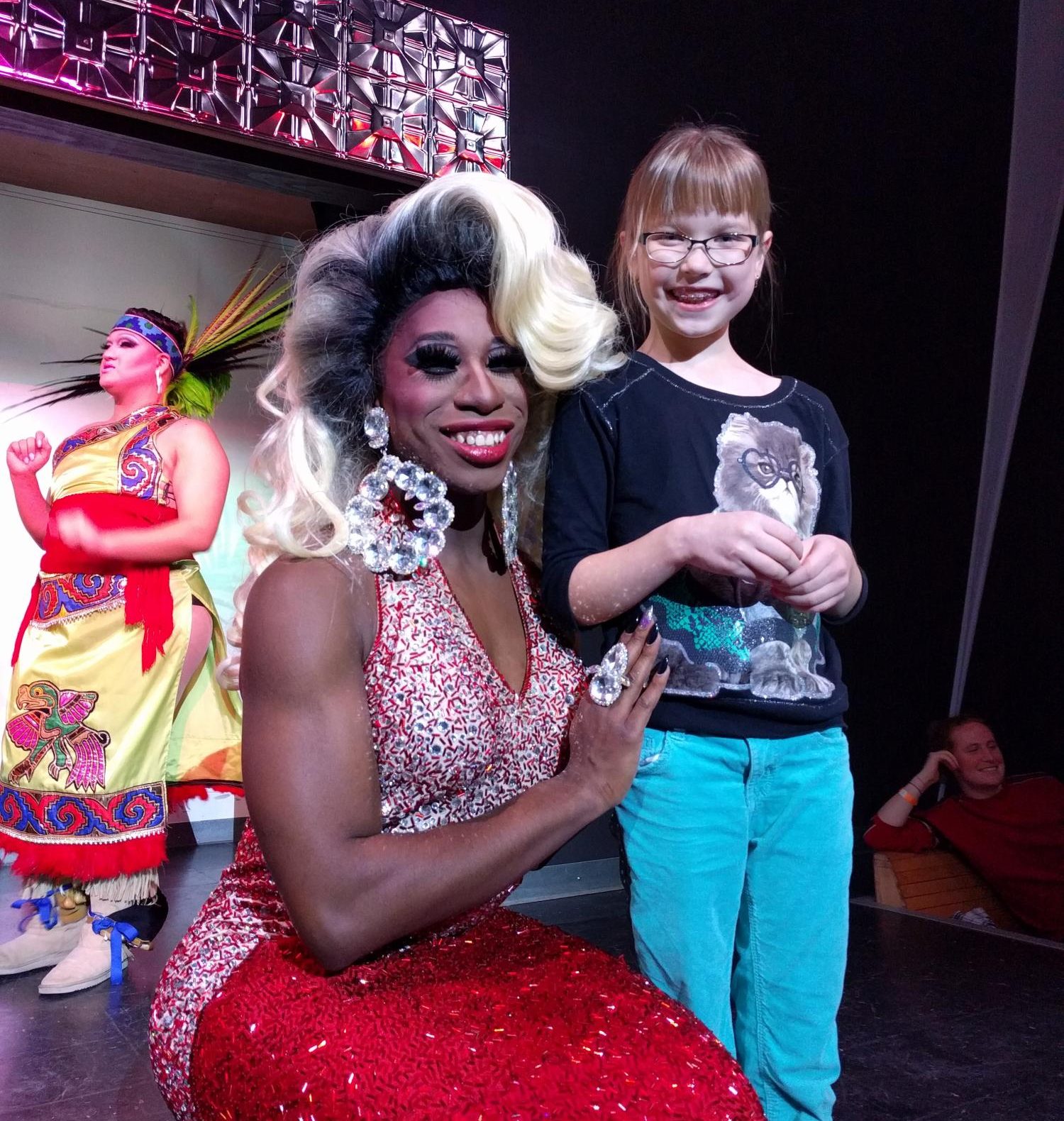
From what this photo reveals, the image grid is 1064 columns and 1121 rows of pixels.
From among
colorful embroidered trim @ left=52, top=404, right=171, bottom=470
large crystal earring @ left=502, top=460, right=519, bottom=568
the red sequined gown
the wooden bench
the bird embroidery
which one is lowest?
the wooden bench

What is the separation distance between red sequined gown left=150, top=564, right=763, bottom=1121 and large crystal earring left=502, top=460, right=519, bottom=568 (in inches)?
6.2

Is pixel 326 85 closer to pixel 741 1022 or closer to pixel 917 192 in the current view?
pixel 917 192

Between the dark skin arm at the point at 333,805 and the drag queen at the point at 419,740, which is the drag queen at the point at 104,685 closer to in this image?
the drag queen at the point at 419,740

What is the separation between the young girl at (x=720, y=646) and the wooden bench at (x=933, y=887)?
2.61m

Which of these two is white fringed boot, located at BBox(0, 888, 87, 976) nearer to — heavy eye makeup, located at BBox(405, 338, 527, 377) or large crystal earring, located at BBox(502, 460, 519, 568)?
large crystal earring, located at BBox(502, 460, 519, 568)

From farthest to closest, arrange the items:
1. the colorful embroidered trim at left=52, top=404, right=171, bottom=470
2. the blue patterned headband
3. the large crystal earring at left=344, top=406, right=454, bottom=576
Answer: the blue patterned headband, the colorful embroidered trim at left=52, top=404, right=171, bottom=470, the large crystal earring at left=344, top=406, right=454, bottom=576

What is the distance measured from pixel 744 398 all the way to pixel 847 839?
0.59 m

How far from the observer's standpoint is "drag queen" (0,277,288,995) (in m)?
2.78

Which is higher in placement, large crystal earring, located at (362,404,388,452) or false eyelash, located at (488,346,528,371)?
false eyelash, located at (488,346,528,371)

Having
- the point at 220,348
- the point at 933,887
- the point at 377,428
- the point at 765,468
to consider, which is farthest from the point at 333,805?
the point at 933,887

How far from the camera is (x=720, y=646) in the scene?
136 centimetres

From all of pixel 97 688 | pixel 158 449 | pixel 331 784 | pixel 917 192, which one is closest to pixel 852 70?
pixel 917 192

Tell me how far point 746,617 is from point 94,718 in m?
2.05

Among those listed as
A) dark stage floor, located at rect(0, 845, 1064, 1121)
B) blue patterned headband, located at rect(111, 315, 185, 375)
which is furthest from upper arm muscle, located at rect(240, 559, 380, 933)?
blue patterned headband, located at rect(111, 315, 185, 375)
